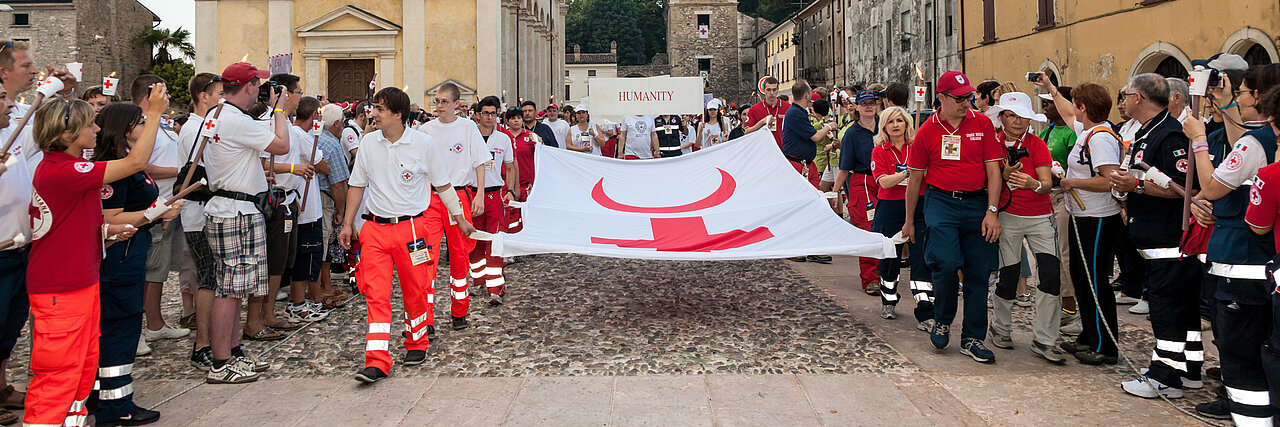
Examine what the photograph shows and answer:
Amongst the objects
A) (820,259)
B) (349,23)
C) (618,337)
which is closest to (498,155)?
(618,337)

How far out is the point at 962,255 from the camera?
6.00 meters

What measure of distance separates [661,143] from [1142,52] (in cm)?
1201

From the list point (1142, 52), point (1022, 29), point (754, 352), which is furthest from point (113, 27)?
point (754, 352)

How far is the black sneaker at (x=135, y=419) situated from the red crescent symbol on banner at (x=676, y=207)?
4.47 m

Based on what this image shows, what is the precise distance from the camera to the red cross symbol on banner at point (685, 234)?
7102mm

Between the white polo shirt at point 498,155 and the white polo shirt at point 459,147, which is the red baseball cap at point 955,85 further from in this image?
the white polo shirt at point 498,155

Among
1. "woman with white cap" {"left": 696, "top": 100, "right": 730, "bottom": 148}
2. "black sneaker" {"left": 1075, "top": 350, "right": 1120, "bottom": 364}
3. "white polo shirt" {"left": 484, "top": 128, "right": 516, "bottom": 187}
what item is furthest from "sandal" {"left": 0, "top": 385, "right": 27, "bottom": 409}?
"woman with white cap" {"left": 696, "top": 100, "right": 730, "bottom": 148}

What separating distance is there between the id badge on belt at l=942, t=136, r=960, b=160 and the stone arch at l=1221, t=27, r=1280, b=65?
1208 cm

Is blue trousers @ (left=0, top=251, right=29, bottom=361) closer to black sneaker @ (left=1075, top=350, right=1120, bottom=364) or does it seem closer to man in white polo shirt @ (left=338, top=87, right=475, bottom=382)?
man in white polo shirt @ (left=338, top=87, right=475, bottom=382)

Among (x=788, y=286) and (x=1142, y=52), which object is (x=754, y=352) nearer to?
(x=788, y=286)

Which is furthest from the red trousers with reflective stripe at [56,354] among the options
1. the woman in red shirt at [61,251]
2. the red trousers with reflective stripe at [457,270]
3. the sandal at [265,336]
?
the red trousers with reflective stripe at [457,270]

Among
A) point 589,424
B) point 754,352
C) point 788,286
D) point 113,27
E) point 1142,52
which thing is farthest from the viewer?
point 113,27

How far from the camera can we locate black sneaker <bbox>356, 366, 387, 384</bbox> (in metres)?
5.46

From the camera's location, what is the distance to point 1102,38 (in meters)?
21.0
